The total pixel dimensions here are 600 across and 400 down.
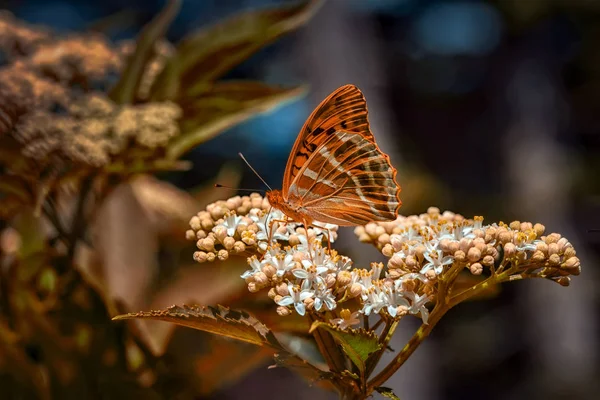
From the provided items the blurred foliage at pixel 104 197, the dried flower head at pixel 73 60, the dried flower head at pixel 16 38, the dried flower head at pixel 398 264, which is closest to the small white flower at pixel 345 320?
the dried flower head at pixel 398 264

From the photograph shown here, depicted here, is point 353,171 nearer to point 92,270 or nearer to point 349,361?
point 349,361

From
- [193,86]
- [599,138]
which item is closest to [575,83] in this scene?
[599,138]

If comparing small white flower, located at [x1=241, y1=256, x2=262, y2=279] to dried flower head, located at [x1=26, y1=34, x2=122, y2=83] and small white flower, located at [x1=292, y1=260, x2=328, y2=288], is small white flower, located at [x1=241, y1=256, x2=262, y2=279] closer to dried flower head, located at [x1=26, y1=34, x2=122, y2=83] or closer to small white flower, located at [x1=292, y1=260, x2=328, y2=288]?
small white flower, located at [x1=292, y1=260, x2=328, y2=288]

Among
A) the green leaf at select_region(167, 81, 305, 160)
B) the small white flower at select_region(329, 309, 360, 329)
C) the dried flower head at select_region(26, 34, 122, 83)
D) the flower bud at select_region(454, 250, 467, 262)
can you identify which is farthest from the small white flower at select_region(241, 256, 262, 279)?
the dried flower head at select_region(26, 34, 122, 83)

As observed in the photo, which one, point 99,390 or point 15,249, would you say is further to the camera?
point 15,249

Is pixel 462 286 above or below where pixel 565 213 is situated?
above

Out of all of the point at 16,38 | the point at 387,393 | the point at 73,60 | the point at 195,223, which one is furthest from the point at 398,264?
the point at 16,38
